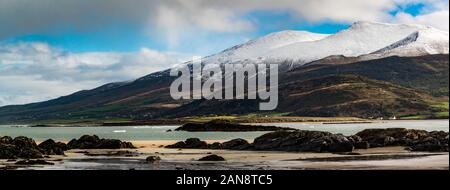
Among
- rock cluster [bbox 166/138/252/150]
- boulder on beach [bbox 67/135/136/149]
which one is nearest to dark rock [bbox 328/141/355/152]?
rock cluster [bbox 166/138/252/150]

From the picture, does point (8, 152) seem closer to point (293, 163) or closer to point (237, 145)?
point (293, 163)

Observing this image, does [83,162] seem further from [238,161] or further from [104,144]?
[104,144]

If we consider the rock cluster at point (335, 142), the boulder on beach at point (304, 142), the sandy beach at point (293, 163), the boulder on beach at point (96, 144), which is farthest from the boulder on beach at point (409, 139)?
the boulder on beach at point (96, 144)

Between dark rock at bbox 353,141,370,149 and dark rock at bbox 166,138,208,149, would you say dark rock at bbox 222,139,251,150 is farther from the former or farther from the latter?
dark rock at bbox 353,141,370,149

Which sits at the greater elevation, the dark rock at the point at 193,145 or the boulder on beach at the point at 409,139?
the boulder on beach at the point at 409,139

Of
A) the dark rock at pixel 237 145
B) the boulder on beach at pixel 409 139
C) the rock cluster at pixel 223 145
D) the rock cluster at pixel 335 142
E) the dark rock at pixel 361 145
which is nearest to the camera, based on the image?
the boulder on beach at pixel 409 139

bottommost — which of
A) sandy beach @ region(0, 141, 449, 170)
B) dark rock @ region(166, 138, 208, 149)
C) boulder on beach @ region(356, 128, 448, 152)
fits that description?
sandy beach @ region(0, 141, 449, 170)

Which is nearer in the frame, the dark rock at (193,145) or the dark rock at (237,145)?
the dark rock at (237,145)

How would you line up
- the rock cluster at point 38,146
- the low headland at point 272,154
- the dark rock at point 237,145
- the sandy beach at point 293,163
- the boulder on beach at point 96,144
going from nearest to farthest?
the sandy beach at point 293,163 → the low headland at point 272,154 → the rock cluster at point 38,146 → the dark rock at point 237,145 → the boulder on beach at point 96,144

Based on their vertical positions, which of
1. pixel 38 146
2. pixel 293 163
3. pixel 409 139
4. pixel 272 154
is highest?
pixel 409 139

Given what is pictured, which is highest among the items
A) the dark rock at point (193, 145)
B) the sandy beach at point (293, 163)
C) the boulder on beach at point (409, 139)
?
the boulder on beach at point (409, 139)

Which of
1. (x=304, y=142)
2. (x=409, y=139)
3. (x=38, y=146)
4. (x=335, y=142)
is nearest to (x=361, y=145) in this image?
(x=335, y=142)

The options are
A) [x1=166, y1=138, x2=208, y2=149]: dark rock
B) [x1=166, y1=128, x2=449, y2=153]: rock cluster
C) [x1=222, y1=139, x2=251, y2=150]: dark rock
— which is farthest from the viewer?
[x1=166, y1=138, x2=208, y2=149]: dark rock

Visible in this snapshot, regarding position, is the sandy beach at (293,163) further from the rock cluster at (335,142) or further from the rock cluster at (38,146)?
the rock cluster at (38,146)
